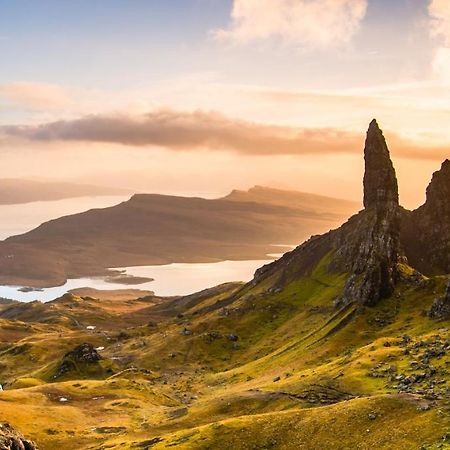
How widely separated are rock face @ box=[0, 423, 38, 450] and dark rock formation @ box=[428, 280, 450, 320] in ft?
367

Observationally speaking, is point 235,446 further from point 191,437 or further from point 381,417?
point 381,417

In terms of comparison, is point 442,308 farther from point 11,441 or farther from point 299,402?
point 11,441

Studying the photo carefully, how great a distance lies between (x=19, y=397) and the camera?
163 meters

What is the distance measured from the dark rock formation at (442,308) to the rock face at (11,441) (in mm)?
111867

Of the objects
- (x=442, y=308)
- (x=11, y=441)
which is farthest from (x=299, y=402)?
(x=442, y=308)

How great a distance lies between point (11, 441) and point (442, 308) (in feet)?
388

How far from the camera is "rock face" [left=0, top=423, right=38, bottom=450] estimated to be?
85275 mm

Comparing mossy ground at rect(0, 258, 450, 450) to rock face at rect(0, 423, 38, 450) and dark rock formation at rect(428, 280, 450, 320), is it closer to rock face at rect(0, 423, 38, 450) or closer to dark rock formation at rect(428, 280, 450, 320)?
dark rock formation at rect(428, 280, 450, 320)

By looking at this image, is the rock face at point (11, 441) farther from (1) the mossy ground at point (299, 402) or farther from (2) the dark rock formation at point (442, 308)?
(2) the dark rock formation at point (442, 308)

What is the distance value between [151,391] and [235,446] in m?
96.3

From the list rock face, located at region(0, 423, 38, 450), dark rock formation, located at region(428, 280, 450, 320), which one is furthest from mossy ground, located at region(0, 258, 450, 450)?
rock face, located at region(0, 423, 38, 450)

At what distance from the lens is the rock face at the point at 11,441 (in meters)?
85.3

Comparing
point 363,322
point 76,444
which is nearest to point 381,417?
point 76,444

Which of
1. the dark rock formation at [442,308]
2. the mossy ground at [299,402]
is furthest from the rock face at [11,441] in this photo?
the dark rock formation at [442,308]
